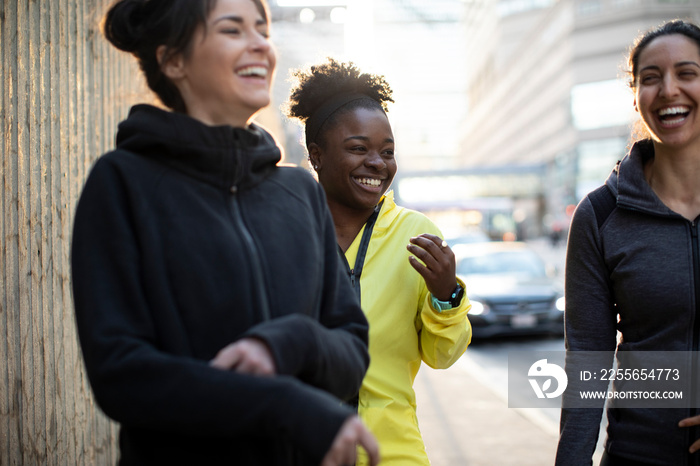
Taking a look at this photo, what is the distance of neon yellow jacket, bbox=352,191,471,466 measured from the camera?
248 cm

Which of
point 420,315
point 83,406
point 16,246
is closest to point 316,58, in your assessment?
point 420,315

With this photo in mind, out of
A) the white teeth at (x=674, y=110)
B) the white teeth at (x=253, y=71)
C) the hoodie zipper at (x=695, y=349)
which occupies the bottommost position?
the hoodie zipper at (x=695, y=349)

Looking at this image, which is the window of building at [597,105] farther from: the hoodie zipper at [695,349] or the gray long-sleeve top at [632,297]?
the hoodie zipper at [695,349]

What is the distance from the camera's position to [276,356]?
1.42 m

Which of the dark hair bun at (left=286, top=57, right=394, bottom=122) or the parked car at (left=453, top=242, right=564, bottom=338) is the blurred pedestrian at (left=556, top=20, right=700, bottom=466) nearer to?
the dark hair bun at (left=286, top=57, right=394, bottom=122)

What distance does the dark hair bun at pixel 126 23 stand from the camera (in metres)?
1.76

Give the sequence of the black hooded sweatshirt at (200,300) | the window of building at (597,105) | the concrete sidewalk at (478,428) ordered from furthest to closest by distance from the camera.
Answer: the window of building at (597,105)
the concrete sidewalk at (478,428)
the black hooded sweatshirt at (200,300)

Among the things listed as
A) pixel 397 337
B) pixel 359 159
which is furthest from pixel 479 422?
pixel 359 159

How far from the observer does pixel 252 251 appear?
159cm

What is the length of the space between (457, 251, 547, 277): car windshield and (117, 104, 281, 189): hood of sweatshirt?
11252 mm

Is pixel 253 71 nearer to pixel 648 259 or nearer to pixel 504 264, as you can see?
pixel 648 259

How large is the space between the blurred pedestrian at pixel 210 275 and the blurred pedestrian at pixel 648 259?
1136mm

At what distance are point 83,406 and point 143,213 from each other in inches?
94.8

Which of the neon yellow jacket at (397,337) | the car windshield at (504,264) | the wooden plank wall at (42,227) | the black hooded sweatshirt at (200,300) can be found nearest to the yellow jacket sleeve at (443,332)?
the neon yellow jacket at (397,337)
